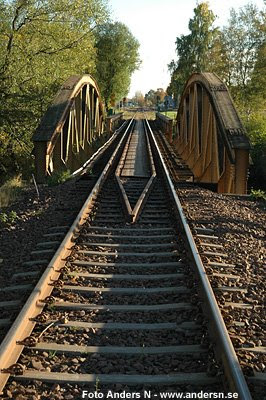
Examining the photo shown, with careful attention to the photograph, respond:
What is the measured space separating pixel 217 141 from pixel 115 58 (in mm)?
40555

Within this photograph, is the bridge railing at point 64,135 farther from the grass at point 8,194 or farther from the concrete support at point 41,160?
the grass at point 8,194

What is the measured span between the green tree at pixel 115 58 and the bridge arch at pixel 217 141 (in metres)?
31.3

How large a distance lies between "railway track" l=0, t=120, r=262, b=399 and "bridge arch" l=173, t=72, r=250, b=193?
339 centimetres

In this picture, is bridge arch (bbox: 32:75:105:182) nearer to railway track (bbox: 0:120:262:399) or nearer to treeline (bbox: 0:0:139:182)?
treeline (bbox: 0:0:139:182)

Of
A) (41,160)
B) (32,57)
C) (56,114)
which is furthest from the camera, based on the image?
(32,57)

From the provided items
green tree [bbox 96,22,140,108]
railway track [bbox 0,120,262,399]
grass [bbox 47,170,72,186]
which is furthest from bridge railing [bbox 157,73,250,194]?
green tree [bbox 96,22,140,108]

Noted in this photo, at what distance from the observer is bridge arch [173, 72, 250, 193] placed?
8727mm

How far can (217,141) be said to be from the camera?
1073 centimetres

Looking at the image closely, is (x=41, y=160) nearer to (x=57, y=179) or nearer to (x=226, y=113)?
(x=57, y=179)

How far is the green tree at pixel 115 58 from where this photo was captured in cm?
4728

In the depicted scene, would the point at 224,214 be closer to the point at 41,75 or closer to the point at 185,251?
the point at 185,251

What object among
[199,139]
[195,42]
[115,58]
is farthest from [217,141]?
[195,42]

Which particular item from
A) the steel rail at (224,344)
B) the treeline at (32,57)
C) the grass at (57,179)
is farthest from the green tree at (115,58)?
the steel rail at (224,344)

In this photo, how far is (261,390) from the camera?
8.66 ft
